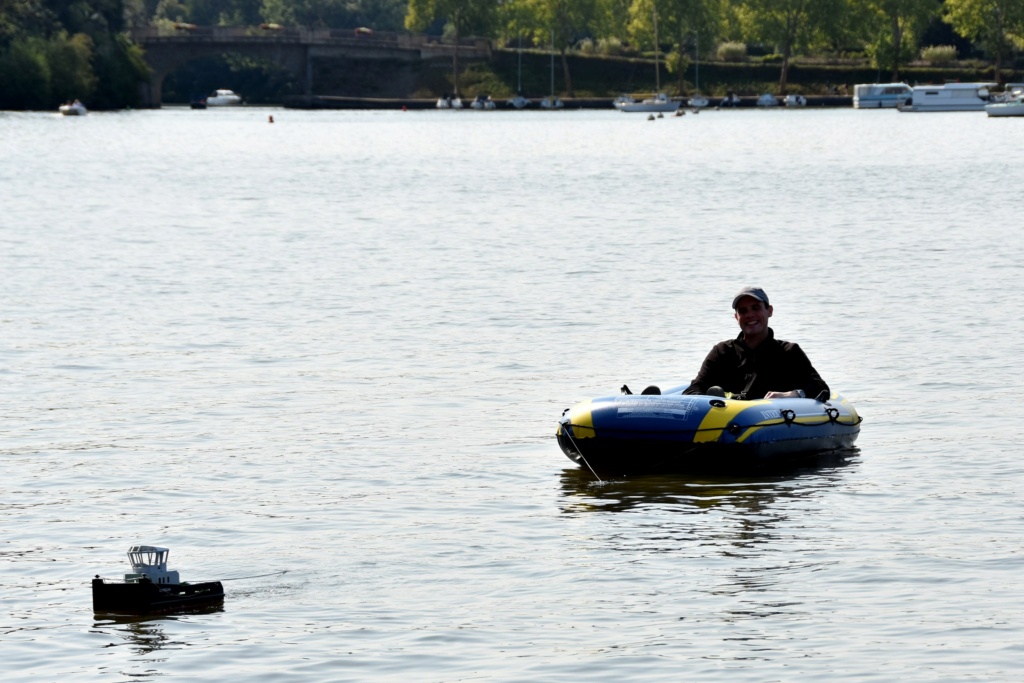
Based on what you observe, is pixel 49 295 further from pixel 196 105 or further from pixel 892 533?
pixel 196 105

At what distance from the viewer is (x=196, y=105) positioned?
192 meters

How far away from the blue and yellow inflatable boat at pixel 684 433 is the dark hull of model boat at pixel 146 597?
187 inches

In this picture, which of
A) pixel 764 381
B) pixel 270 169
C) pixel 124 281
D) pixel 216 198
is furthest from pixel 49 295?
pixel 270 169

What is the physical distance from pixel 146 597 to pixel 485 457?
608cm

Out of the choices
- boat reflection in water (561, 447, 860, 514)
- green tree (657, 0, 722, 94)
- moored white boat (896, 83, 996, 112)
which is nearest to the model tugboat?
boat reflection in water (561, 447, 860, 514)

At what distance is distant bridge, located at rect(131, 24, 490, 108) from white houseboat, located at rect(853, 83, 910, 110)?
41.6 meters

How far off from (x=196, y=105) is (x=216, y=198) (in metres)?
134

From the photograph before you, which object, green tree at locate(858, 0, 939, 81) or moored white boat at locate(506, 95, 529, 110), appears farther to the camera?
moored white boat at locate(506, 95, 529, 110)

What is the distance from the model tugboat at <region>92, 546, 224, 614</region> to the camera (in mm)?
11812

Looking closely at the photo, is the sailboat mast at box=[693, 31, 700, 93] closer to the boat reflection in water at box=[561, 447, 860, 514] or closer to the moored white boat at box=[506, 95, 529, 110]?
the moored white boat at box=[506, 95, 529, 110]

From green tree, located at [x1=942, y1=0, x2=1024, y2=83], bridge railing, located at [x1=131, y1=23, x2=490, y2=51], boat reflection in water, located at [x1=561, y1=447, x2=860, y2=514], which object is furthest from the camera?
bridge railing, located at [x1=131, y1=23, x2=490, y2=51]

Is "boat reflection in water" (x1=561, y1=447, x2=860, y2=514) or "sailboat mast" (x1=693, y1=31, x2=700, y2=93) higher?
"sailboat mast" (x1=693, y1=31, x2=700, y2=93)

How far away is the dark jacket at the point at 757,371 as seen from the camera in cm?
1681

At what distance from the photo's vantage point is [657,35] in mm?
173250
